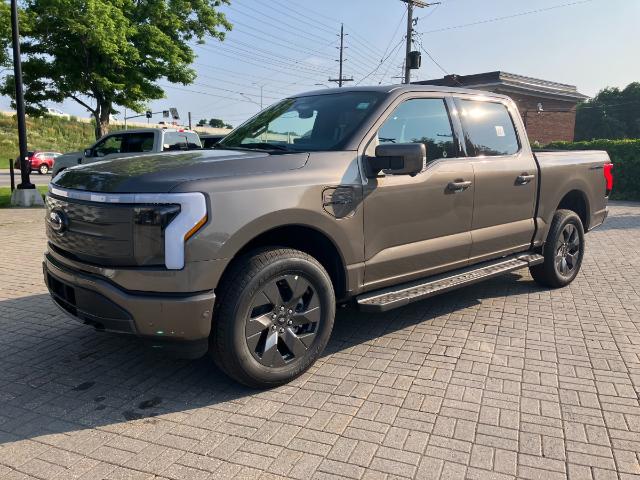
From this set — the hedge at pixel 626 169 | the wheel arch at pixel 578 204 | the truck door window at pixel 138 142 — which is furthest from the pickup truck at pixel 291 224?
the hedge at pixel 626 169

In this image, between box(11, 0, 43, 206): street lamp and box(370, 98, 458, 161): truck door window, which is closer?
box(370, 98, 458, 161): truck door window

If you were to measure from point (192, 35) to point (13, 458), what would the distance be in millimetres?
19731

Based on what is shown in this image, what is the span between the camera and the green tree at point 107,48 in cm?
1514

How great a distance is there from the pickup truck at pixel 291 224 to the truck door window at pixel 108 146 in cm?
916

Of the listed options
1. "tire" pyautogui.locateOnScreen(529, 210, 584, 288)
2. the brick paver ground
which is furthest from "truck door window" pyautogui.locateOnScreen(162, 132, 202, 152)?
"tire" pyautogui.locateOnScreen(529, 210, 584, 288)

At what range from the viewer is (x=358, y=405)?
10.4 feet

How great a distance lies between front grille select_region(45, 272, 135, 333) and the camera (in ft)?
9.67

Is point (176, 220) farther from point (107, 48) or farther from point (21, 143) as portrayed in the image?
point (107, 48)

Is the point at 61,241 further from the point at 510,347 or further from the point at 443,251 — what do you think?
the point at 510,347

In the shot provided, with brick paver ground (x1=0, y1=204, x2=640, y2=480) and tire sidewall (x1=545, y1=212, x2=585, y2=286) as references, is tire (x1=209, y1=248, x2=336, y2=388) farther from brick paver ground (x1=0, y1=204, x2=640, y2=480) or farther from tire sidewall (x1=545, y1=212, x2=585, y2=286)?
tire sidewall (x1=545, y1=212, x2=585, y2=286)

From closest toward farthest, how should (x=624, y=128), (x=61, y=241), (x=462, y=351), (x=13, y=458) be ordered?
(x=13, y=458) < (x=61, y=241) < (x=462, y=351) < (x=624, y=128)

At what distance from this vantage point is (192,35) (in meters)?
20.0

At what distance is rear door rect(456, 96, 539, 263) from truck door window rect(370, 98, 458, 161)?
0.23 m

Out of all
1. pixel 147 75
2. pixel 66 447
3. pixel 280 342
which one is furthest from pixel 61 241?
pixel 147 75
